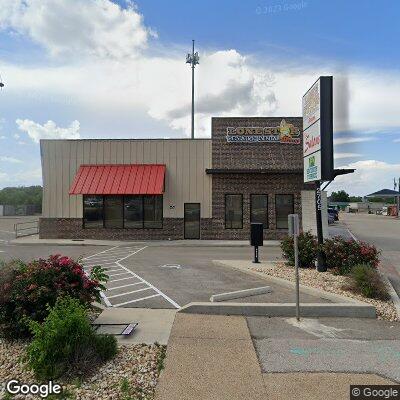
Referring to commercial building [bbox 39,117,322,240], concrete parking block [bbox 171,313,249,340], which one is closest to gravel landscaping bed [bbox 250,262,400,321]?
concrete parking block [bbox 171,313,249,340]

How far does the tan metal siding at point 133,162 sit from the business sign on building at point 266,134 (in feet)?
5.30

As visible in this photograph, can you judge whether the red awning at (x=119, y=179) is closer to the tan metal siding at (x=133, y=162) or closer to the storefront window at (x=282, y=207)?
the tan metal siding at (x=133, y=162)

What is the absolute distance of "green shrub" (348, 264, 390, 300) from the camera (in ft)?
28.1

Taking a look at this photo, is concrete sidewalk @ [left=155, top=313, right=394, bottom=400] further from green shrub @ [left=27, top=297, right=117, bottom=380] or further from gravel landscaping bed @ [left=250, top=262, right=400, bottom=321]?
gravel landscaping bed @ [left=250, top=262, right=400, bottom=321]

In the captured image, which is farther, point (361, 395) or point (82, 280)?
point (82, 280)

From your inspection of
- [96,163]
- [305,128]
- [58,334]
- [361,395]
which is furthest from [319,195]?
[96,163]

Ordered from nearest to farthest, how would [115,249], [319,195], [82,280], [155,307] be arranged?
[82,280] → [155,307] → [319,195] → [115,249]

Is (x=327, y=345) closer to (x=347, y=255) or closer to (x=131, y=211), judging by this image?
(x=347, y=255)

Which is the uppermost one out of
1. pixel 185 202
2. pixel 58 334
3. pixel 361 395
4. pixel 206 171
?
pixel 206 171

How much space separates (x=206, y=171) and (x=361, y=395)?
18.2 meters

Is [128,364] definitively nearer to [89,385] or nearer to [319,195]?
[89,385]

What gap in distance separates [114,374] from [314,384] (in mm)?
2546

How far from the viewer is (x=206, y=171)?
22.1m

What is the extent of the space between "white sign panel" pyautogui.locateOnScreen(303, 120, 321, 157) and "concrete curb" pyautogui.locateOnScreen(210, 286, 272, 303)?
15.0ft
